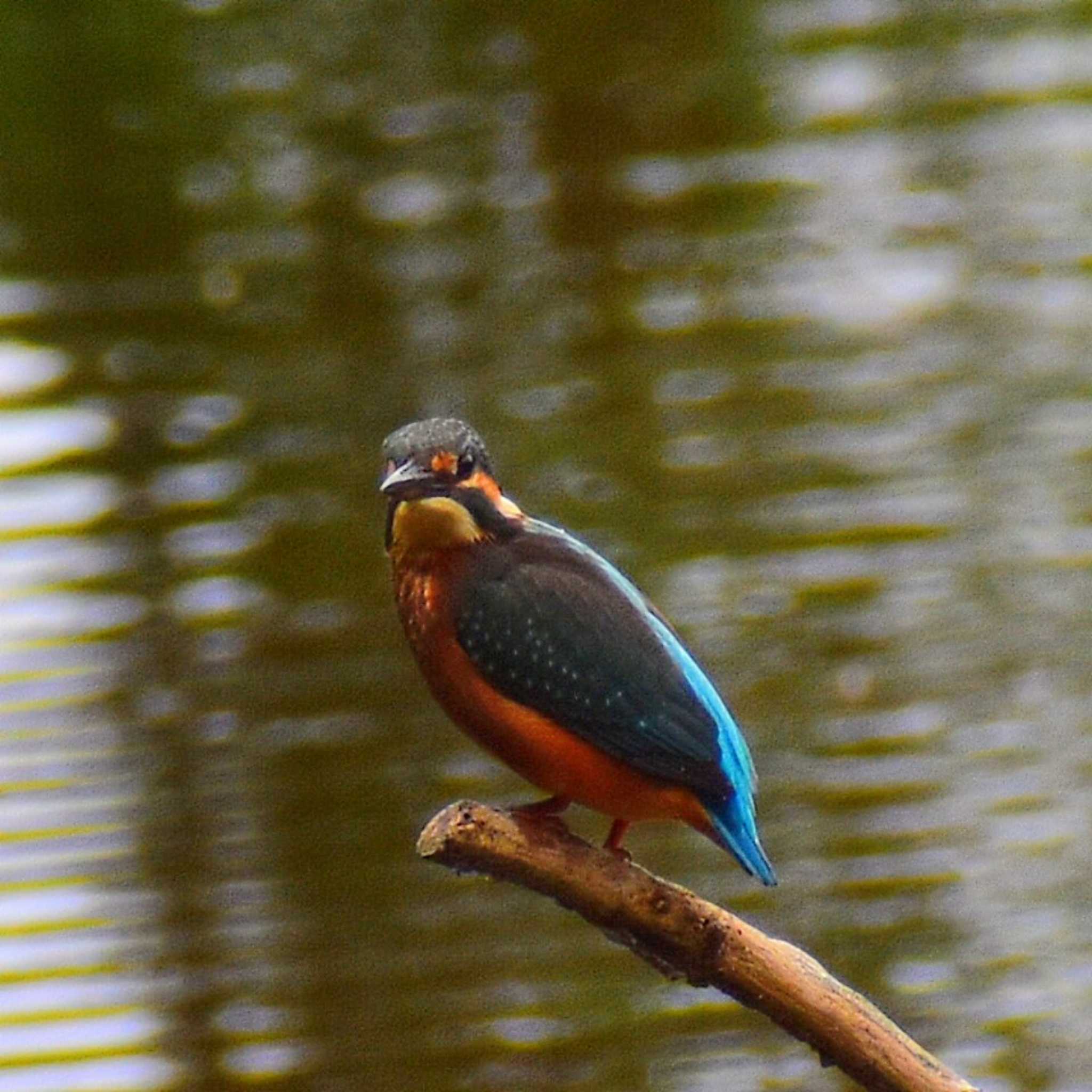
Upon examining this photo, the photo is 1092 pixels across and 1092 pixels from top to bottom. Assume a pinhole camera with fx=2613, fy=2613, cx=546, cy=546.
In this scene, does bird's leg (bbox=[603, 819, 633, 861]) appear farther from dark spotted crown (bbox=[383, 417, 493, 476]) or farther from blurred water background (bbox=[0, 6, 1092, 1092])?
blurred water background (bbox=[0, 6, 1092, 1092])

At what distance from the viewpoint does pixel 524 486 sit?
5270 mm

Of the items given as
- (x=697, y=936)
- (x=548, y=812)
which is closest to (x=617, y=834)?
(x=548, y=812)

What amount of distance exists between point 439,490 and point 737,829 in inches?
16.1

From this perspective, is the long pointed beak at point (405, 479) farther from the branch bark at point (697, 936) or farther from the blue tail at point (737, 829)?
the blue tail at point (737, 829)

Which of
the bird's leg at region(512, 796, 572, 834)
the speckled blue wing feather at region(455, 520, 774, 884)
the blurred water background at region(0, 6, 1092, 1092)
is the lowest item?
the bird's leg at region(512, 796, 572, 834)

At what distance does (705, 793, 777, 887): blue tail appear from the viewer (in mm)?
2354

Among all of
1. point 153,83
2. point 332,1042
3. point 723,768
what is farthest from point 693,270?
point 723,768

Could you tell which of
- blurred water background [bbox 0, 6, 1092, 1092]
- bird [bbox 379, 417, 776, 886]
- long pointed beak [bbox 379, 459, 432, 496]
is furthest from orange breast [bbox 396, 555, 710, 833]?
blurred water background [bbox 0, 6, 1092, 1092]

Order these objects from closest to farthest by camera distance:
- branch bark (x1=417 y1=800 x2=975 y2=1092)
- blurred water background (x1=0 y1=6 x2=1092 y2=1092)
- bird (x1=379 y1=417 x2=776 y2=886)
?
branch bark (x1=417 y1=800 x2=975 y2=1092), bird (x1=379 y1=417 x2=776 y2=886), blurred water background (x1=0 y1=6 x2=1092 y2=1092)

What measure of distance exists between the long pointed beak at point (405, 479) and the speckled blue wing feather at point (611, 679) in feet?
0.41

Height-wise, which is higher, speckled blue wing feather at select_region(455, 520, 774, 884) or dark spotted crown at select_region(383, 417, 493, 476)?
dark spotted crown at select_region(383, 417, 493, 476)

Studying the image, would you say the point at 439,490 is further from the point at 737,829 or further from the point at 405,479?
the point at 737,829

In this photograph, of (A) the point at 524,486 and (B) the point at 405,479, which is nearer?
(B) the point at 405,479

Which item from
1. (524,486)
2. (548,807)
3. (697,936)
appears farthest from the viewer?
(524,486)
